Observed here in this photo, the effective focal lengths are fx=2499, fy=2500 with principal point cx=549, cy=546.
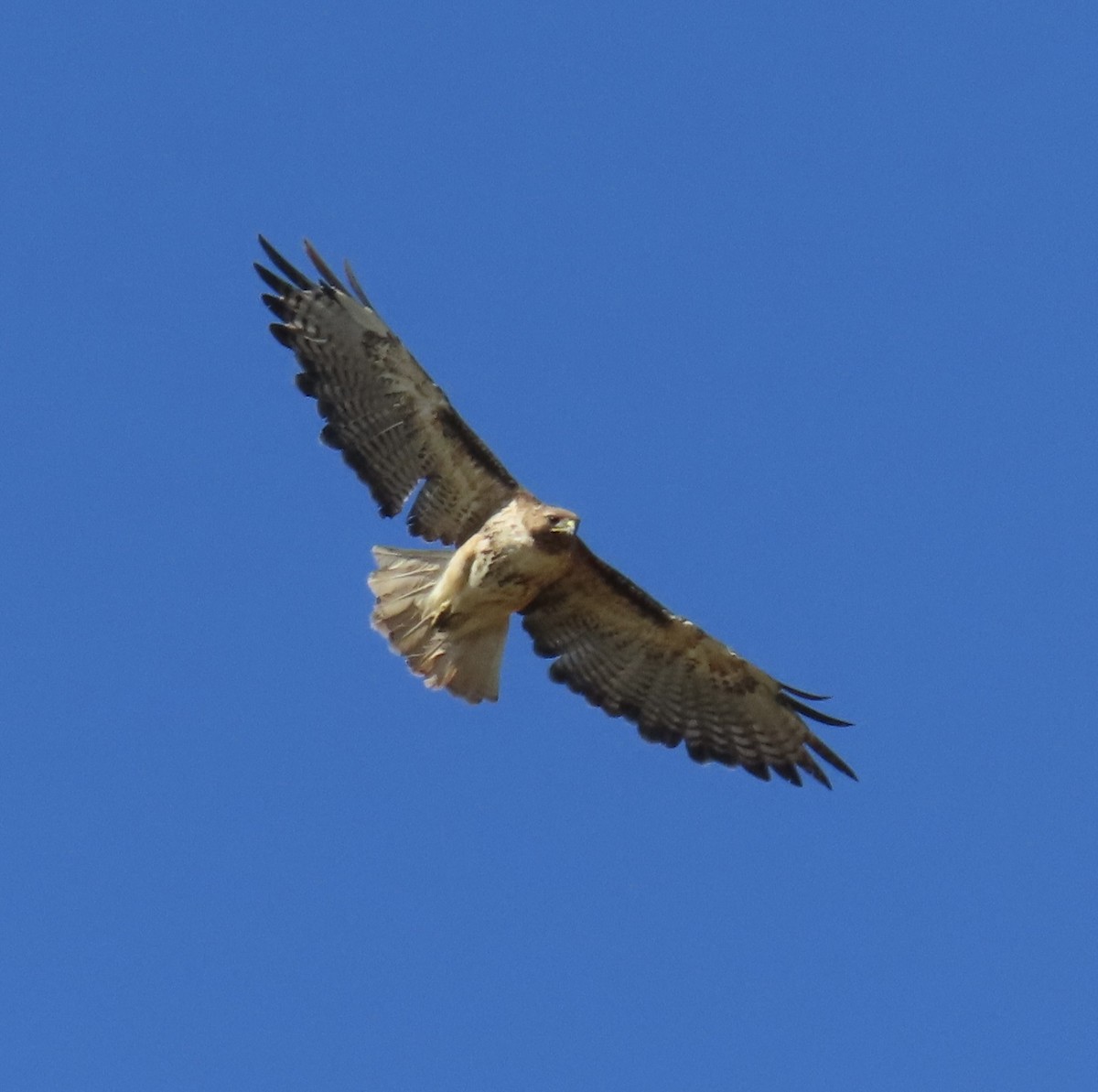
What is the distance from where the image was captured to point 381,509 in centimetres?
1566

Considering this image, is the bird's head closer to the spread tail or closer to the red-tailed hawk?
the red-tailed hawk

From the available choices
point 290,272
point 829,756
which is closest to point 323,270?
point 290,272

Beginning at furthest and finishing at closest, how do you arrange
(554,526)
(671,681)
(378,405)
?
1. (671,681)
2. (378,405)
3. (554,526)

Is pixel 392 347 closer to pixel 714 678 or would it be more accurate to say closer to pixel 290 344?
pixel 290 344

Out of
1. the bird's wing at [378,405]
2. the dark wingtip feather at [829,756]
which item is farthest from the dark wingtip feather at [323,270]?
the dark wingtip feather at [829,756]

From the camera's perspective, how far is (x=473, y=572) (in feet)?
50.3

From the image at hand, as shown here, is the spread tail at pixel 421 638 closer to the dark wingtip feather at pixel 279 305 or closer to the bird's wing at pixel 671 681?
the bird's wing at pixel 671 681

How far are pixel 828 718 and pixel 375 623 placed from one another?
2.97 meters

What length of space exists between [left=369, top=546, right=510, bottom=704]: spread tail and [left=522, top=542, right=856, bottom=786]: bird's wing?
1.49 ft

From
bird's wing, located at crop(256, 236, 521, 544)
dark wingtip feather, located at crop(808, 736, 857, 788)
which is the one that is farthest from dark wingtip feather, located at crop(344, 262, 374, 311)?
dark wingtip feather, located at crop(808, 736, 857, 788)

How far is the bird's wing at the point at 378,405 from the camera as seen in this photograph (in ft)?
50.7

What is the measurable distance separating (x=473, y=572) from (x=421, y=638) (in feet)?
2.49

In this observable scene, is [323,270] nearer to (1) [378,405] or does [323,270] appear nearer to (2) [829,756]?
(1) [378,405]

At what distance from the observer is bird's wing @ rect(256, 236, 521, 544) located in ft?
50.7
